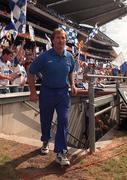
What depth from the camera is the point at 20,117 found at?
10.2 metres

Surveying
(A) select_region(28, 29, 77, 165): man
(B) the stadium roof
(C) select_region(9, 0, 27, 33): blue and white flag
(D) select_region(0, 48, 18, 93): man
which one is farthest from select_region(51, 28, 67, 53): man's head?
(B) the stadium roof

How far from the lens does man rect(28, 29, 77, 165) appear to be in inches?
245

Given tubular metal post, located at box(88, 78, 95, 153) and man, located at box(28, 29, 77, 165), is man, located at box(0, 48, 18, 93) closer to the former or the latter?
tubular metal post, located at box(88, 78, 95, 153)

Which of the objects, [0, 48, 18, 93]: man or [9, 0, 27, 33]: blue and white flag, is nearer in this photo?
[0, 48, 18, 93]: man

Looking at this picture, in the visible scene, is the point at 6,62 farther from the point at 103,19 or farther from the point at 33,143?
the point at 103,19

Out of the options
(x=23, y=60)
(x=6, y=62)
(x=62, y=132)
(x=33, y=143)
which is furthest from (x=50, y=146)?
(x=23, y=60)

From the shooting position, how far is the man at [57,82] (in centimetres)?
621

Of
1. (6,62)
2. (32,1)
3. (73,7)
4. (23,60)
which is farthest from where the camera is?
(73,7)

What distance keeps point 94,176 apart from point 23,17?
691cm

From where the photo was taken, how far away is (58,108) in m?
6.35

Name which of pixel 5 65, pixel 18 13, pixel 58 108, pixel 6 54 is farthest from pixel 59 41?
pixel 18 13

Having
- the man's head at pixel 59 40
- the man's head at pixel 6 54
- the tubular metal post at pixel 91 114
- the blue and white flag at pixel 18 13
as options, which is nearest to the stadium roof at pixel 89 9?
the blue and white flag at pixel 18 13

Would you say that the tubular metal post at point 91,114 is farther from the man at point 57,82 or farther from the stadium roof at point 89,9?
the stadium roof at point 89,9

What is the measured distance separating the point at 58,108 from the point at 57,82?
0.40 meters
